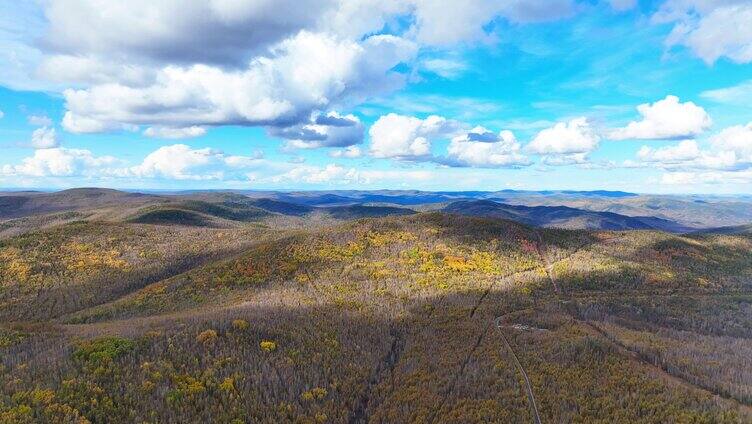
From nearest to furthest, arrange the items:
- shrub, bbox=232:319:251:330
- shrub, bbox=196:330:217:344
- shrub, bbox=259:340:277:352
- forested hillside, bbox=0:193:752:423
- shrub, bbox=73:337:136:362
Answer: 1. forested hillside, bbox=0:193:752:423
2. shrub, bbox=73:337:136:362
3. shrub, bbox=196:330:217:344
4. shrub, bbox=259:340:277:352
5. shrub, bbox=232:319:251:330

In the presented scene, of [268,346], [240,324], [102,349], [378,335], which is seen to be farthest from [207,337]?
[378,335]

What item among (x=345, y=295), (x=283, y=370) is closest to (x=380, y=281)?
(x=345, y=295)

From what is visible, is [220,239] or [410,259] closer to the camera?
[410,259]

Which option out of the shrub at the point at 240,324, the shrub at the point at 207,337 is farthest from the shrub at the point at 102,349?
the shrub at the point at 240,324

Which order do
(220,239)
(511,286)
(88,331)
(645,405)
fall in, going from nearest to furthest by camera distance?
(645,405) → (88,331) → (511,286) → (220,239)

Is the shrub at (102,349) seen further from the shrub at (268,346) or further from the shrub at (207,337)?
the shrub at (268,346)

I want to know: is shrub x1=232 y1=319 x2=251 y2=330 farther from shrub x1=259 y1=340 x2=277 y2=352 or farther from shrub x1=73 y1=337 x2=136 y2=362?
shrub x1=73 y1=337 x2=136 y2=362

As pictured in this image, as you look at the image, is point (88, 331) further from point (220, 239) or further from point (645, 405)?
point (220, 239)

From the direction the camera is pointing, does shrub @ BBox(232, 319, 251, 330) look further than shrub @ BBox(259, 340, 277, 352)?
Yes

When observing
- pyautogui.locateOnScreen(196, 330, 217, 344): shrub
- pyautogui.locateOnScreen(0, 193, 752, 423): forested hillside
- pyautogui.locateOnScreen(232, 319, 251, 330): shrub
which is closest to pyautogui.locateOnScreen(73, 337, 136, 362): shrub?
pyautogui.locateOnScreen(0, 193, 752, 423): forested hillside
